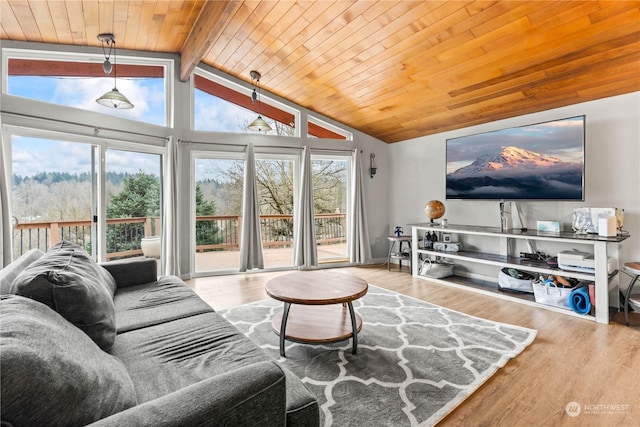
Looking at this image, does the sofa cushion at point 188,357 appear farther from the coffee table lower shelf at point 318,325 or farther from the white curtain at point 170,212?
the white curtain at point 170,212

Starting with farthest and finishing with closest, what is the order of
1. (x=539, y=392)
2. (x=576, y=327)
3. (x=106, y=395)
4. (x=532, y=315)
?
1. (x=532, y=315)
2. (x=576, y=327)
3. (x=539, y=392)
4. (x=106, y=395)

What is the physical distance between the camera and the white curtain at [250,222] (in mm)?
4688

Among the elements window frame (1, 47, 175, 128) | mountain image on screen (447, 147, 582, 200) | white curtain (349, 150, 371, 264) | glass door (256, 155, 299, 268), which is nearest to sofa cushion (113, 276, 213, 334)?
window frame (1, 47, 175, 128)

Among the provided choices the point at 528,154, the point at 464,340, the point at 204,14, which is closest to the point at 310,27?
the point at 204,14

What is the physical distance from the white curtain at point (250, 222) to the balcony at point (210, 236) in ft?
1.07

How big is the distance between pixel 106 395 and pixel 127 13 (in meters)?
3.64

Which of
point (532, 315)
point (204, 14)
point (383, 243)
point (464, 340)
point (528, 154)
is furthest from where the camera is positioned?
point (383, 243)

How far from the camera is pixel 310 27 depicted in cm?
320

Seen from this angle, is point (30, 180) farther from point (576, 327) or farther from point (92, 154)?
point (576, 327)

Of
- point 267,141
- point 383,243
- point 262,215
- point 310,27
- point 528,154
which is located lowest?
point 383,243

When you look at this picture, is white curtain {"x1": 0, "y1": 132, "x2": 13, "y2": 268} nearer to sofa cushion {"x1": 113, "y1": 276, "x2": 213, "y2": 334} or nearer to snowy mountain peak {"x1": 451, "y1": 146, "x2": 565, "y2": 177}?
sofa cushion {"x1": 113, "y1": 276, "x2": 213, "y2": 334}

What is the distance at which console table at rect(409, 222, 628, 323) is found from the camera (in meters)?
2.86

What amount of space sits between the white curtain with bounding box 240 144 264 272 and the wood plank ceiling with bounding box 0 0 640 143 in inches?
54.3

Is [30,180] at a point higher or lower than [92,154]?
lower
